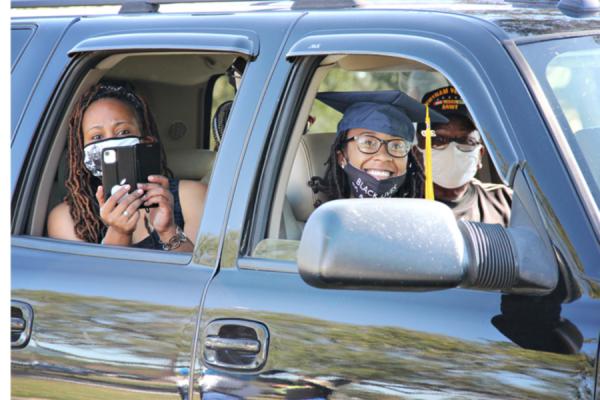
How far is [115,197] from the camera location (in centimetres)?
411

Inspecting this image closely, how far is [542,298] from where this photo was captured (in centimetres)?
281

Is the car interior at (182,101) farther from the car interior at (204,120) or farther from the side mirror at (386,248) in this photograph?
the side mirror at (386,248)

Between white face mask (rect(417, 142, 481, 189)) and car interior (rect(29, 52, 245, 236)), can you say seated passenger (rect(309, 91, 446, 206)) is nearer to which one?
white face mask (rect(417, 142, 481, 189))

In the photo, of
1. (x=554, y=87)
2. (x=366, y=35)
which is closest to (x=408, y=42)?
(x=366, y=35)

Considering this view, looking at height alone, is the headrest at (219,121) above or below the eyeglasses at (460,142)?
above

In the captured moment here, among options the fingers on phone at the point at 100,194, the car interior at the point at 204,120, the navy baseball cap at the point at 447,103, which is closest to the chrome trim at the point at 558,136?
the car interior at the point at 204,120

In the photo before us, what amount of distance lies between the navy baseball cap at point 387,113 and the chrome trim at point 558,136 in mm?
967

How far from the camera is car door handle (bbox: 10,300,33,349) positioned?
3598 millimetres

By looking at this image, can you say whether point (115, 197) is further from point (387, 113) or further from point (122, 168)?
point (387, 113)

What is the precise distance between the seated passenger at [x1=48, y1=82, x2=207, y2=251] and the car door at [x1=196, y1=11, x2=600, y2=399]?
760mm

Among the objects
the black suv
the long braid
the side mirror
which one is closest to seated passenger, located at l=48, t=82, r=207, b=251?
the black suv

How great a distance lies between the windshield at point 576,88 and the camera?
3.02 metres

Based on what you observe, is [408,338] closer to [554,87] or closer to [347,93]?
[554,87]

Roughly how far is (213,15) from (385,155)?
71cm
